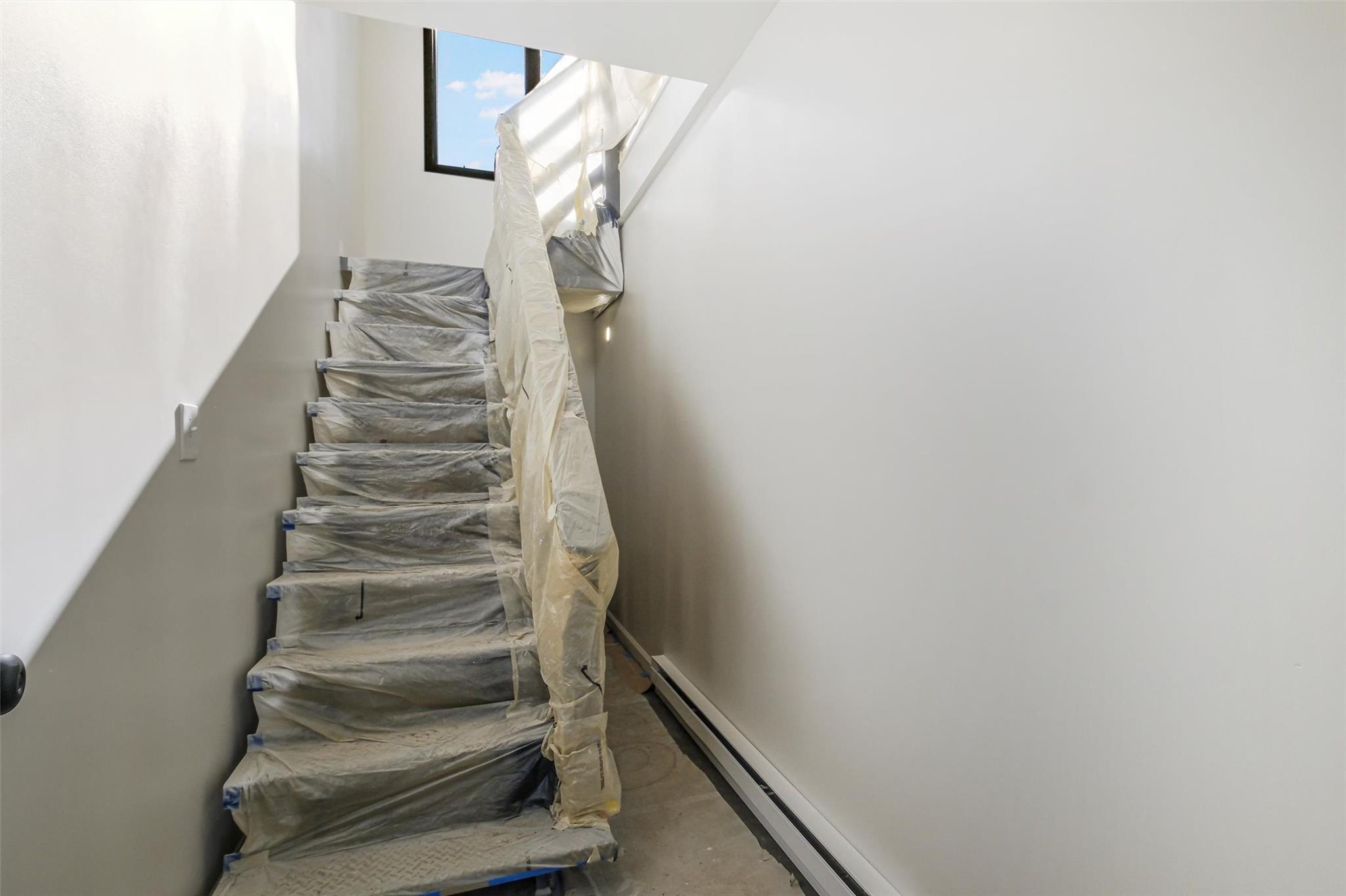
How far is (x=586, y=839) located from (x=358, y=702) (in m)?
0.71

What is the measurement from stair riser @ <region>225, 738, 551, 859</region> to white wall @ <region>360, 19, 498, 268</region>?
308 cm

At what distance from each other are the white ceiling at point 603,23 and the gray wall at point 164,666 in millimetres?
813

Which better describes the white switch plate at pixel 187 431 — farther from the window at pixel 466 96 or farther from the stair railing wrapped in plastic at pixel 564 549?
the window at pixel 466 96

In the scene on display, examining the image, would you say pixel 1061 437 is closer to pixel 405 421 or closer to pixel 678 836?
pixel 678 836

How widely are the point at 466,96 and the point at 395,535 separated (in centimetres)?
328

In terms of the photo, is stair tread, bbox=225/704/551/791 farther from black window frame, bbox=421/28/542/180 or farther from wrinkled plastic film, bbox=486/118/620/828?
black window frame, bbox=421/28/542/180

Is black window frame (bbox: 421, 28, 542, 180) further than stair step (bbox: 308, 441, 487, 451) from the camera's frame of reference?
Yes

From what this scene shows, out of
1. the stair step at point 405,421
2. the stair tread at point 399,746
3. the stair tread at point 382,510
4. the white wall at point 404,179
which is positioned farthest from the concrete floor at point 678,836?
the white wall at point 404,179

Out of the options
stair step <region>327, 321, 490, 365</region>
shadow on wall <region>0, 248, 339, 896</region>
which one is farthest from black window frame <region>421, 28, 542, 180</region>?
shadow on wall <region>0, 248, 339, 896</region>

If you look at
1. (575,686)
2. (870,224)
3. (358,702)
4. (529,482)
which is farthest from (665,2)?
(358,702)

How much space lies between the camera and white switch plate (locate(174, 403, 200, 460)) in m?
1.33

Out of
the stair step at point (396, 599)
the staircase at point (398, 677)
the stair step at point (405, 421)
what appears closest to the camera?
the staircase at point (398, 677)

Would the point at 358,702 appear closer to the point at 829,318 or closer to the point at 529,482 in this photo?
the point at 529,482

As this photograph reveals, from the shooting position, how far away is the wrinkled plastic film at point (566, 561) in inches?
60.9
